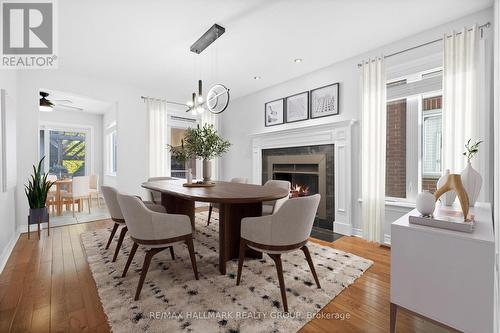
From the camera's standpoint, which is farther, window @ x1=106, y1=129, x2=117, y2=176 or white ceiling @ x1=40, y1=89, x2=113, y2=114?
window @ x1=106, y1=129, x2=117, y2=176

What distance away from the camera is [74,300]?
1735 millimetres

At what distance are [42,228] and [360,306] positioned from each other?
4.54m

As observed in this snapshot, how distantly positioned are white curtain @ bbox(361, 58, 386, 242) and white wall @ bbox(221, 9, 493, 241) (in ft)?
0.57

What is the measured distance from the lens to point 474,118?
226 centimetres

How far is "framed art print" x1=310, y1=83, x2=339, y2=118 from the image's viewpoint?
138 inches

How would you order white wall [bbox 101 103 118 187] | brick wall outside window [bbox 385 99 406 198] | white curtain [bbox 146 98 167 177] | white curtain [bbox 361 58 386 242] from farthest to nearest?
white wall [bbox 101 103 118 187]
white curtain [bbox 146 98 167 177]
brick wall outside window [bbox 385 99 406 198]
white curtain [bbox 361 58 386 242]

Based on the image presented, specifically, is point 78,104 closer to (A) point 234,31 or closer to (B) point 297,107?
(A) point 234,31

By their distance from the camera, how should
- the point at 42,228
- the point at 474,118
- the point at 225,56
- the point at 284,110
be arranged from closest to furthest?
the point at 474,118 < the point at 225,56 < the point at 42,228 < the point at 284,110

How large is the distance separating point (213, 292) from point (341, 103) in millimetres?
3046

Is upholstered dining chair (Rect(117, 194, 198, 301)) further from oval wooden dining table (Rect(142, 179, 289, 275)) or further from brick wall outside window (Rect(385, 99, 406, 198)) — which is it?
brick wall outside window (Rect(385, 99, 406, 198))

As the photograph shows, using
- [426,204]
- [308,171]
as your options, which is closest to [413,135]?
[308,171]

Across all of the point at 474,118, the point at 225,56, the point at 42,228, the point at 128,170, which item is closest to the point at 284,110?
the point at 225,56

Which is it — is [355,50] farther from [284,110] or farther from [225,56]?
[225,56]

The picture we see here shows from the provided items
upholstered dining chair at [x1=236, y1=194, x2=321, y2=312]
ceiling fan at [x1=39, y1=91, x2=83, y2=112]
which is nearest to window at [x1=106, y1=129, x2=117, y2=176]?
ceiling fan at [x1=39, y1=91, x2=83, y2=112]
